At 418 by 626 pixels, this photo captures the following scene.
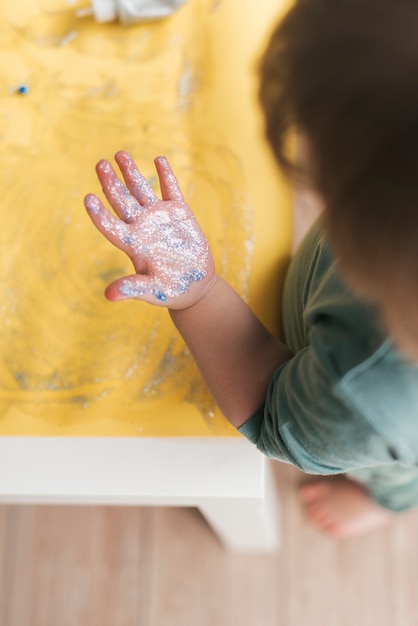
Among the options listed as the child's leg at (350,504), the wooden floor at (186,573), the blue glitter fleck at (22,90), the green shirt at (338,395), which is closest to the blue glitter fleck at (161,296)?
the green shirt at (338,395)

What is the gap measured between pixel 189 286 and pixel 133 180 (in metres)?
0.10

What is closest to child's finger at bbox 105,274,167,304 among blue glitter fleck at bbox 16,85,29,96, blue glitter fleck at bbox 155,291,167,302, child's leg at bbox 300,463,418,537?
blue glitter fleck at bbox 155,291,167,302

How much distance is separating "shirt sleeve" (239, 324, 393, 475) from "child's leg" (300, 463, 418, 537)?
0.34 meters

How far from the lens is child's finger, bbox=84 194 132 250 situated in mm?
500

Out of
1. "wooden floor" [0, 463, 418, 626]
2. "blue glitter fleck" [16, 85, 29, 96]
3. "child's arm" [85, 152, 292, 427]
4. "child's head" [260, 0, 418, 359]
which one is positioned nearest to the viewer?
"child's head" [260, 0, 418, 359]

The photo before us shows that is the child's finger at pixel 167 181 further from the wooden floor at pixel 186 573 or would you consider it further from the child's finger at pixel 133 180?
the wooden floor at pixel 186 573

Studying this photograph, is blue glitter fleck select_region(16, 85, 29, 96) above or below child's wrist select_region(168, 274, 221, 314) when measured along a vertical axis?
above

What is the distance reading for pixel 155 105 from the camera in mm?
677

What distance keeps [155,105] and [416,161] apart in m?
0.43

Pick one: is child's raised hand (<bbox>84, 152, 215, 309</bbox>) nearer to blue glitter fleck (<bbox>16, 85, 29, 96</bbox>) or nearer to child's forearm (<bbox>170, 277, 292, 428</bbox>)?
child's forearm (<bbox>170, 277, 292, 428</bbox>)

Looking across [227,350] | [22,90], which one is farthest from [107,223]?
[22,90]

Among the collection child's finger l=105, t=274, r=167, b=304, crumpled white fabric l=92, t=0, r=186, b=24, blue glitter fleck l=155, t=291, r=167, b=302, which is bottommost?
blue glitter fleck l=155, t=291, r=167, b=302

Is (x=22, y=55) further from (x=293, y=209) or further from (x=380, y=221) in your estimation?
(x=380, y=221)

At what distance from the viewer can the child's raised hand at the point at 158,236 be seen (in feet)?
1.71
